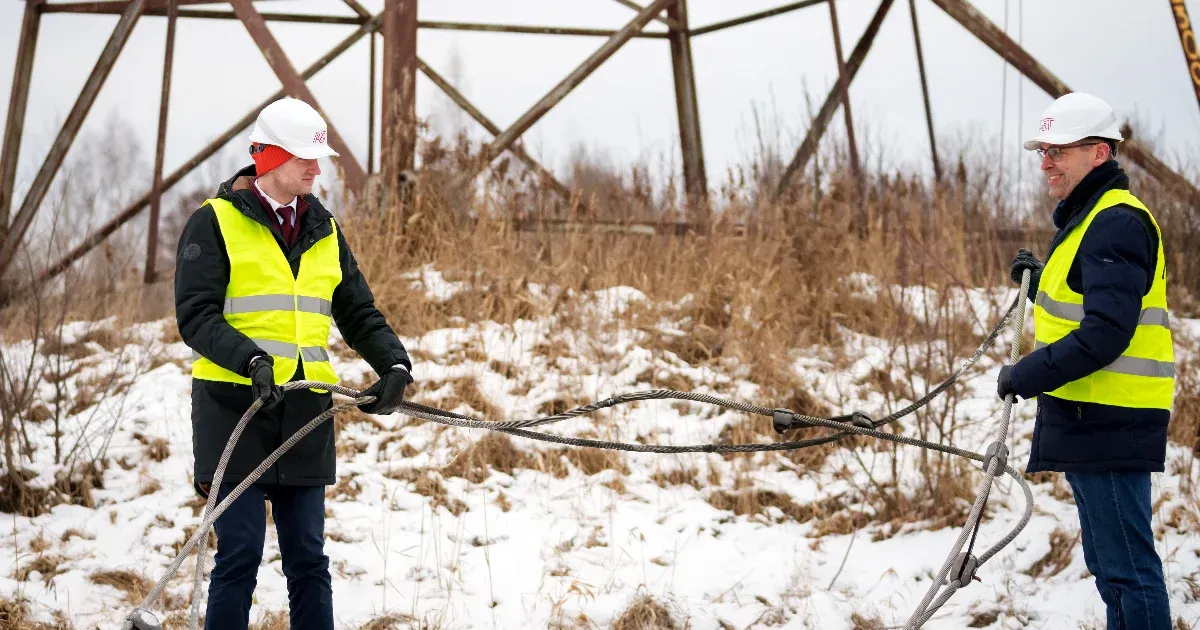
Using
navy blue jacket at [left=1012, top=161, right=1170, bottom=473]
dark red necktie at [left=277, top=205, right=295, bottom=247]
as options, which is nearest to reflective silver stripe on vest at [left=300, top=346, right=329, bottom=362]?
dark red necktie at [left=277, top=205, right=295, bottom=247]

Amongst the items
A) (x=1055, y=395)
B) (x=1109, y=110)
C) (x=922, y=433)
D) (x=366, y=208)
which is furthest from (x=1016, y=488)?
(x=366, y=208)

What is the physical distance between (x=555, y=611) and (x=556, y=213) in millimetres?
4120

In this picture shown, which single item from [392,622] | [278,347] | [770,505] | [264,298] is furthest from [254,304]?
[770,505]

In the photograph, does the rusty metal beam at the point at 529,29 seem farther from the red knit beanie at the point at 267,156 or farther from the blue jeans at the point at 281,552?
the blue jeans at the point at 281,552

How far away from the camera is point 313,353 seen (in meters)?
3.04

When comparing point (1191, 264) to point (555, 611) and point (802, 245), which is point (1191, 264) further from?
point (555, 611)

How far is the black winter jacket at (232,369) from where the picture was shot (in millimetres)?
2801

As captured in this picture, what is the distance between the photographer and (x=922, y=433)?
5.09 m

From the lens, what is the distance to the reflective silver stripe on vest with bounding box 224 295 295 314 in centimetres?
291

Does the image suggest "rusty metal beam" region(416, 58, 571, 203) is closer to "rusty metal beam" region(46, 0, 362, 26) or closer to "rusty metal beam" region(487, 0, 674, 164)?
"rusty metal beam" region(487, 0, 674, 164)

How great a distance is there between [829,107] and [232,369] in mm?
6421

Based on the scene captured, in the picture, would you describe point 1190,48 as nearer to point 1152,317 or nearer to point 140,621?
point 1152,317

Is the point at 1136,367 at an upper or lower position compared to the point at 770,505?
upper

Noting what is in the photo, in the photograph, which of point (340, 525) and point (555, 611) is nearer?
point (555, 611)
